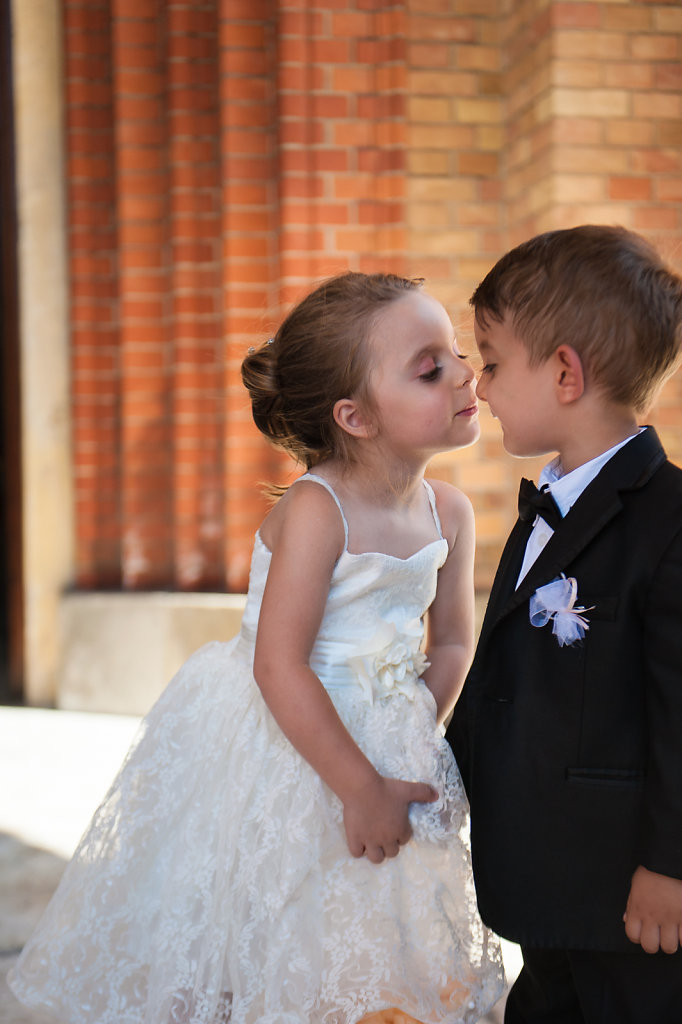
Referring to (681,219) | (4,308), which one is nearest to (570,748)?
(681,219)

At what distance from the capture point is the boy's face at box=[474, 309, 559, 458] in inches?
55.5

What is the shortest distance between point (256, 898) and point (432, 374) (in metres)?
0.88

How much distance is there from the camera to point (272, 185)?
3643 millimetres

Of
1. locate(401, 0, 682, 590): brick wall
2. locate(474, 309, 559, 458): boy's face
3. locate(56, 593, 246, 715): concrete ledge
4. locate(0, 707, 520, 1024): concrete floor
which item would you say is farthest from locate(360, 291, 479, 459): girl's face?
locate(56, 593, 246, 715): concrete ledge

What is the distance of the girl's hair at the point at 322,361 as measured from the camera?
160 cm

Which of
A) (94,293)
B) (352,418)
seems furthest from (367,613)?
(94,293)

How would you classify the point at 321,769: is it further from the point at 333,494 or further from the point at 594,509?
the point at 594,509

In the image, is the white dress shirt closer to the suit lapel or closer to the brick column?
the suit lapel

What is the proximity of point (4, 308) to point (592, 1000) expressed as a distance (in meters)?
3.60

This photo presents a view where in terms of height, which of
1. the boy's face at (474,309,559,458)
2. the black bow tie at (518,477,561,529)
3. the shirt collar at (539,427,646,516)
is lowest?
the black bow tie at (518,477,561,529)

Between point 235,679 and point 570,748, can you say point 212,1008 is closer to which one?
point 235,679

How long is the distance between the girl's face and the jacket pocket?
22.5 inches

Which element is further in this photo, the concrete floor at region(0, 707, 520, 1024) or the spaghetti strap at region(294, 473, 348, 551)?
the concrete floor at region(0, 707, 520, 1024)

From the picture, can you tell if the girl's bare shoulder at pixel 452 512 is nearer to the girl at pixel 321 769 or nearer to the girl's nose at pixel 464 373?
the girl at pixel 321 769
